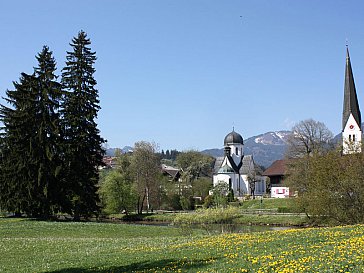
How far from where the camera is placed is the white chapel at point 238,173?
9838 centimetres

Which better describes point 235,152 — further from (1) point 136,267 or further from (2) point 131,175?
(1) point 136,267

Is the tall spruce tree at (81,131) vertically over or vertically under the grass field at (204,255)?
over

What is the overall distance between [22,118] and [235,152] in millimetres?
76928

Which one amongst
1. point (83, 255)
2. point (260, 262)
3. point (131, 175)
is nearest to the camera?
point (260, 262)

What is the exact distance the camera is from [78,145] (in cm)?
3997

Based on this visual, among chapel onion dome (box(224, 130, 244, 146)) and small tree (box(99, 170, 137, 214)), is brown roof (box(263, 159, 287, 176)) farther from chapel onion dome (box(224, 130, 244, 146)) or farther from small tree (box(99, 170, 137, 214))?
small tree (box(99, 170, 137, 214))

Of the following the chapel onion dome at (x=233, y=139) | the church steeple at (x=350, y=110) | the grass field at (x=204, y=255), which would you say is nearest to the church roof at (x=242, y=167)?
the chapel onion dome at (x=233, y=139)

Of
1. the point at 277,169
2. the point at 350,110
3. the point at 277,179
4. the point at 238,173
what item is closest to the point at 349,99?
the point at 350,110

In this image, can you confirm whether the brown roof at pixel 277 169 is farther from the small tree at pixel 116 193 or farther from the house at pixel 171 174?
the small tree at pixel 116 193

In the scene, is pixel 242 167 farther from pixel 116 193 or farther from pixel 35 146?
pixel 35 146

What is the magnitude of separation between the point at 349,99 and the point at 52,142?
52.9m

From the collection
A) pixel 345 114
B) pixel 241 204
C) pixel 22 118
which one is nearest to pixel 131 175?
pixel 241 204

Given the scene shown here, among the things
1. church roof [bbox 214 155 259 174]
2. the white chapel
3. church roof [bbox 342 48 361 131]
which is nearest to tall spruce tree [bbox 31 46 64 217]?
church roof [bbox 342 48 361 131]

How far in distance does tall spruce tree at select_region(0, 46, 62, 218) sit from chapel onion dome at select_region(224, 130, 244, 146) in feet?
243
